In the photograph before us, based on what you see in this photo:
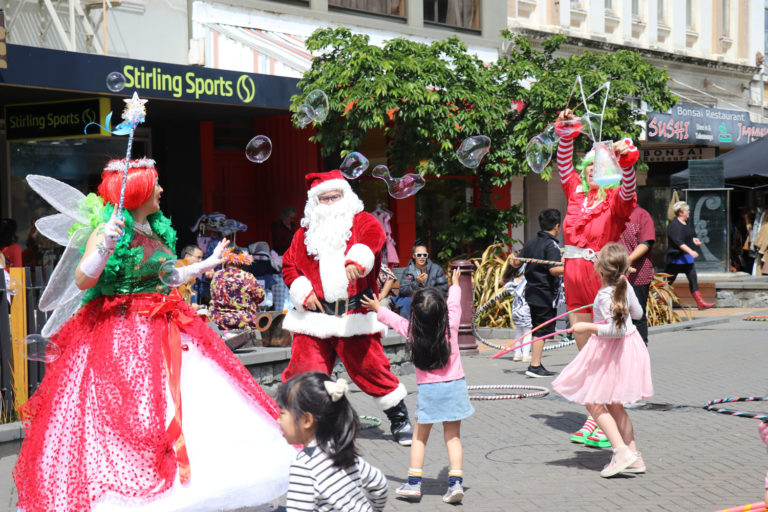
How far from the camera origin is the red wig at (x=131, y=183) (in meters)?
4.75

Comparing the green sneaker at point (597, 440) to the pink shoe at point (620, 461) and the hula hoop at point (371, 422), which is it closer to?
the pink shoe at point (620, 461)

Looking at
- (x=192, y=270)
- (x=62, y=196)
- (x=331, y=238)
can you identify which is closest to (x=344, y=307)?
(x=331, y=238)

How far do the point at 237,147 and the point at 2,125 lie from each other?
12.3 ft

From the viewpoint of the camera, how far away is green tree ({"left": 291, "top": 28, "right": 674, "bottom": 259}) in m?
12.8

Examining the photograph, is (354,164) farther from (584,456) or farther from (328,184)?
(584,456)

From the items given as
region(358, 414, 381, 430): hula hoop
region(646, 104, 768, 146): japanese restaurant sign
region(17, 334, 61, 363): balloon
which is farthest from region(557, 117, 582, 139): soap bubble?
region(646, 104, 768, 146): japanese restaurant sign

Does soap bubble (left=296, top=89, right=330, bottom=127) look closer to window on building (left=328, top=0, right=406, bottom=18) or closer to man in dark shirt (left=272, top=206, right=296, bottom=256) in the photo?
man in dark shirt (left=272, top=206, right=296, bottom=256)

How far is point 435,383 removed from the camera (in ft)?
17.6

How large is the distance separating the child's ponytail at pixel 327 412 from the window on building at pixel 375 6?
13746 mm

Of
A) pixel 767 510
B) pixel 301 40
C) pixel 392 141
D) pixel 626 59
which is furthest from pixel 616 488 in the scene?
pixel 301 40

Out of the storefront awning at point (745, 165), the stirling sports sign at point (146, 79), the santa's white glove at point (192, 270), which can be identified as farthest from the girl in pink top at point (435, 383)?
the storefront awning at point (745, 165)

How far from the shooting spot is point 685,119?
2080 cm

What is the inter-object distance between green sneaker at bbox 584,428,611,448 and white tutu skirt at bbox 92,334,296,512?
8.85 feet

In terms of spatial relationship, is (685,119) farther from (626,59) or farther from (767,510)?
(767,510)
